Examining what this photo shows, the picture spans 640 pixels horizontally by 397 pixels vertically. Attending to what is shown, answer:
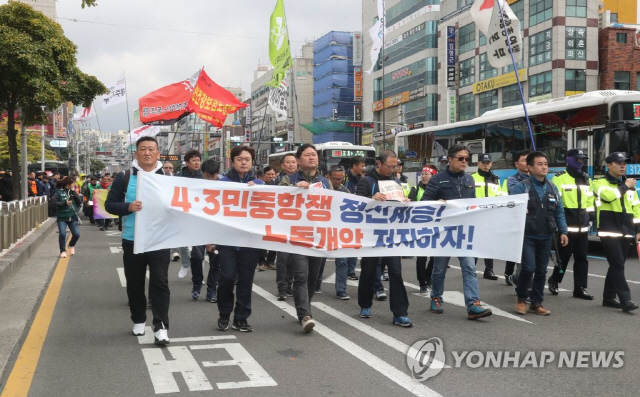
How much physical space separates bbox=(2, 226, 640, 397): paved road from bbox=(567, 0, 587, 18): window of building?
34.7 meters

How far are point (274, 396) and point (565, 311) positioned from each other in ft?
14.4

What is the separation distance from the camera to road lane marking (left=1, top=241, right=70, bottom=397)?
4832 millimetres

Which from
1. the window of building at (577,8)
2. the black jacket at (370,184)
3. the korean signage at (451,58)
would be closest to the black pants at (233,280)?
the black jacket at (370,184)

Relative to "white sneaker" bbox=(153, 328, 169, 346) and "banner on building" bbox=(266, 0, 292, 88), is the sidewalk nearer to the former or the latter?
"white sneaker" bbox=(153, 328, 169, 346)

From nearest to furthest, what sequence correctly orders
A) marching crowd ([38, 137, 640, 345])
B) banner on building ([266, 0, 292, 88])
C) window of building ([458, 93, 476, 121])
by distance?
marching crowd ([38, 137, 640, 345]), banner on building ([266, 0, 292, 88]), window of building ([458, 93, 476, 121])

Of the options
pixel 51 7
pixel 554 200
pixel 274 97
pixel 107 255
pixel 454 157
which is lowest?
pixel 107 255

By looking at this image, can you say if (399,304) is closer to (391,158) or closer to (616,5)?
(391,158)

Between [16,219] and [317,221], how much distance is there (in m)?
8.80

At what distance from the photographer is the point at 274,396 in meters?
4.56

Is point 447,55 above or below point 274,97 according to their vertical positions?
above

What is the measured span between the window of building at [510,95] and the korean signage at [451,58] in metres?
6.97

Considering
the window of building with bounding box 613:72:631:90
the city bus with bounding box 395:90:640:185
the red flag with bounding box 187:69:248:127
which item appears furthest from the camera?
the window of building with bounding box 613:72:631:90

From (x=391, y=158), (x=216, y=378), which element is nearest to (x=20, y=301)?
(x=216, y=378)

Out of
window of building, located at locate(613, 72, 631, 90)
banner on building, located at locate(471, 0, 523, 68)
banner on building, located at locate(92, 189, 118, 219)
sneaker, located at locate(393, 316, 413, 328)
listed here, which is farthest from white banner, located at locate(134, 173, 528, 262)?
window of building, located at locate(613, 72, 631, 90)
